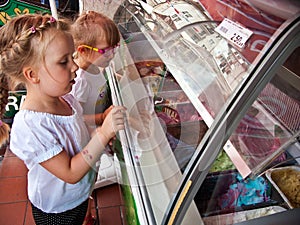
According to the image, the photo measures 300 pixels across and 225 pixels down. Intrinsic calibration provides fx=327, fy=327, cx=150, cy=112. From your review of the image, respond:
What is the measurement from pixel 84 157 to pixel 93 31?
0.57 metres

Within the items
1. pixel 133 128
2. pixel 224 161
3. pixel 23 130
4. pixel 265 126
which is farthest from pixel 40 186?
pixel 265 126

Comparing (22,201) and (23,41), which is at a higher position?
(23,41)

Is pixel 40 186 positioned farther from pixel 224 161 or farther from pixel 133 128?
pixel 224 161

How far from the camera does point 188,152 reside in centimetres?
109

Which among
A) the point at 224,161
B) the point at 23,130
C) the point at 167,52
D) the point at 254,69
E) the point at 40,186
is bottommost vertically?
the point at 40,186

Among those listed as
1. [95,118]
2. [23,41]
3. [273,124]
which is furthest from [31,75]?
[273,124]

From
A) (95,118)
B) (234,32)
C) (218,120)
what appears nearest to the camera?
(218,120)

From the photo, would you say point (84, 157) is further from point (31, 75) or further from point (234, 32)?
point (234, 32)

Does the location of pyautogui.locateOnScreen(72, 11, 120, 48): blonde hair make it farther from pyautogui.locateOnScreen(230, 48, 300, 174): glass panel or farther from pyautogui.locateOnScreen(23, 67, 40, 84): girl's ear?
pyautogui.locateOnScreen(230, 48, 300, 174): glass panel

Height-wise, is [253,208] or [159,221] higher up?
Answer: [253,208]

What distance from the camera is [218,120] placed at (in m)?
0.76

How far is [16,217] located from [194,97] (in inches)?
66.9

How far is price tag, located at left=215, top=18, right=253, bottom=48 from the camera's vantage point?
0.91 m

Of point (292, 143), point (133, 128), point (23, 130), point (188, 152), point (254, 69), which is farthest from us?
point (133, 128)
